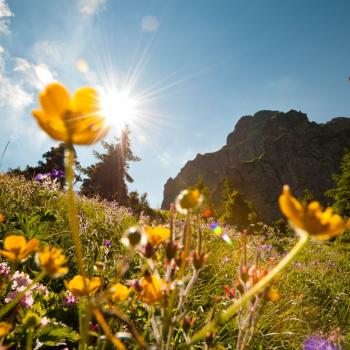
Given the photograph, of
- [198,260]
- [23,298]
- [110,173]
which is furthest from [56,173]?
[110,173]

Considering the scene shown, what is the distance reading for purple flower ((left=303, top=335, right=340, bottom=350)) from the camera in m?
1.85

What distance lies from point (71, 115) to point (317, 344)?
236 cm

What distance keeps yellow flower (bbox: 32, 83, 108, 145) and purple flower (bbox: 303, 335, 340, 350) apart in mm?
1828

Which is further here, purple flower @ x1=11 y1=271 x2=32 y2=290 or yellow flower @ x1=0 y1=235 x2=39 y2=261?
purple flower @ x1=11 y1=271 x2=32 y2=290

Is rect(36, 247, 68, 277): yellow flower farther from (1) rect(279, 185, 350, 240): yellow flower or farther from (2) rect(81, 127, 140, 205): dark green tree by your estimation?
(2) rect(81, 127, 140, 205): dark green tree

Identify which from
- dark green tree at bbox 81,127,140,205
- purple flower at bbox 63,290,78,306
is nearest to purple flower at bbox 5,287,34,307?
purple flower at bbox 63,290,78,306

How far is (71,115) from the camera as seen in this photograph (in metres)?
0.62

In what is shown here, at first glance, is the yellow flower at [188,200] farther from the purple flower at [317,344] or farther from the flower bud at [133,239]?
the purple flower at [317,344]

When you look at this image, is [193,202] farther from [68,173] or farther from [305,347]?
[305,347]

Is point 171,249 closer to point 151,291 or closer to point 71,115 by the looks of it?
point 151,291

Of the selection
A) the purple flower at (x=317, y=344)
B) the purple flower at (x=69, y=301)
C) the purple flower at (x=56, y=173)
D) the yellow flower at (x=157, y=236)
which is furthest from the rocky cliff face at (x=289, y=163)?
the yellow flower at (x=157, y=236)

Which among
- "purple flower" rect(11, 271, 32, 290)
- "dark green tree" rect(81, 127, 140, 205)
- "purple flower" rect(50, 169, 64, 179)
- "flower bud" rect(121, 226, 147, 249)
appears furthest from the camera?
"dark green tree" rect(81, 127, 140, 205)

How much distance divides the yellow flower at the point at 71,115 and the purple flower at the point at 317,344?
72.0 inches

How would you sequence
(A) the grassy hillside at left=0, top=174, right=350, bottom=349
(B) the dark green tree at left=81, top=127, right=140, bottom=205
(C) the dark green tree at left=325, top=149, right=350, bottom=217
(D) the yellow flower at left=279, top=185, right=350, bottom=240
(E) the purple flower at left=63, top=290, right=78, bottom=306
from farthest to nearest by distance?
(B) the dark green tree at left=81, top=127, right=140, bottom=205
(C) the dark green tree at left=325, top=149, right=350, bottom=217
(A) the grassy hillside at left=0, top=174, right=350, bottom=349
(E) the purple flower at left=63, top=290, right=78, bottom=306
(D) the yellow flower at left=279, top=185, right=350, bottom=240
